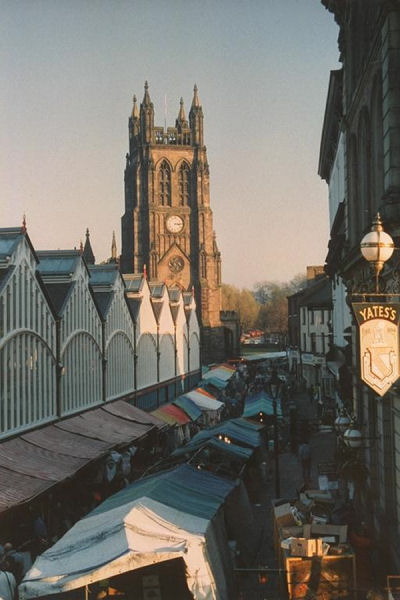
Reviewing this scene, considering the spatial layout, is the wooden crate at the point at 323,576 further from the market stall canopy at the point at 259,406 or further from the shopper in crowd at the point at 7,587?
the market stall canopy at the point at 259,406

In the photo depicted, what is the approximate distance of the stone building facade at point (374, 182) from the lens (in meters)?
11.2

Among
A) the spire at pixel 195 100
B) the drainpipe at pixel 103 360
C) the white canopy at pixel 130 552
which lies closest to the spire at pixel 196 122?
the spire at pixel 195 100

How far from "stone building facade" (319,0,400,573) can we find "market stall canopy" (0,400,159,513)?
6886 mm

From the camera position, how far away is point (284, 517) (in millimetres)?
13641

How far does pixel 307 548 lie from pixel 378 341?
3829 mm

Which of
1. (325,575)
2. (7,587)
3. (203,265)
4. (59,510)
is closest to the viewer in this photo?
(7,587)

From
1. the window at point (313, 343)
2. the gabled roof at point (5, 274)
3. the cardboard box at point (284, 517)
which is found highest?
the gabled roof at point (5, 274)

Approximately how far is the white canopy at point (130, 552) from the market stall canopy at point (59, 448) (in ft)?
11.0

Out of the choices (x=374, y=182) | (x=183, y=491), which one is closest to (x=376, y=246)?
(x=374, y=182)

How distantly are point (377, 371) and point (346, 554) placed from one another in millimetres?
3493

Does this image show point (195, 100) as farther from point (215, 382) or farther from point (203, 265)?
point (215, 382)

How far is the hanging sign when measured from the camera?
30.6 ft

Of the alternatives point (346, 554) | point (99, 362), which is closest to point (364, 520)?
point (346, 554)

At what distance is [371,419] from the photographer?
15039mm
